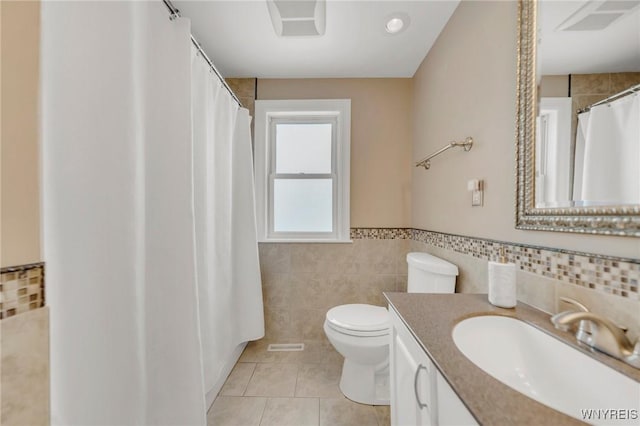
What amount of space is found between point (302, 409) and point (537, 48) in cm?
193

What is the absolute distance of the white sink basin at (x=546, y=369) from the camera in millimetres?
510

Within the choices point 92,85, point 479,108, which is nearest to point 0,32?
point 92,85

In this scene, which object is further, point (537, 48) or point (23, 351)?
point (537, 48)

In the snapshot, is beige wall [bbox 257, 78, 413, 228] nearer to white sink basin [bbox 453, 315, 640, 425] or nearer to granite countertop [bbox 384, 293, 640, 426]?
granite countertop [bbox 384, 293, 640, 426]

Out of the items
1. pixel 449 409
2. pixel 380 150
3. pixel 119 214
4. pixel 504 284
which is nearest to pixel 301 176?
pixel 380 150

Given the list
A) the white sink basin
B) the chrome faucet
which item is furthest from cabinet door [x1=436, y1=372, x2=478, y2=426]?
the chrome faucet

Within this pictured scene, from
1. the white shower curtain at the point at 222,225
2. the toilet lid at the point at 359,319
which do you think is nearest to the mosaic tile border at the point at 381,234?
the toilet lid at the point at 359,319

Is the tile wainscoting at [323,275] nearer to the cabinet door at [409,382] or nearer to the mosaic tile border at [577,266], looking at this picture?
the mosaic tile border at [577,266]

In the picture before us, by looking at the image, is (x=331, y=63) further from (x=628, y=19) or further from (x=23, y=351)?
(x=23, y=351)

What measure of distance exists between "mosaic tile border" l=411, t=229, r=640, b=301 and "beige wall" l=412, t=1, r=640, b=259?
0.02 meters

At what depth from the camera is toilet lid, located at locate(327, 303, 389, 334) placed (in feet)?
4.66

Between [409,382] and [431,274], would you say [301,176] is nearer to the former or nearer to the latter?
[431,274]

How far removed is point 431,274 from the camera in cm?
146

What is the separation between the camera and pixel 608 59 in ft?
2.23
